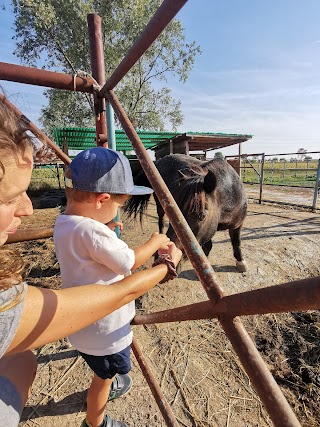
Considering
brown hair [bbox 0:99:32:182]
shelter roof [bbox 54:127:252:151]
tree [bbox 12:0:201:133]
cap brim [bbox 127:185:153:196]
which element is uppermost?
tree [bbox 12:0:201:133]

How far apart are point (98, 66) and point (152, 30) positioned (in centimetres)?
84

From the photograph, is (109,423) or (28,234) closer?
(109,423)

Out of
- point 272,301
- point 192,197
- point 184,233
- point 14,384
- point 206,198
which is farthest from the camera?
point 206,198

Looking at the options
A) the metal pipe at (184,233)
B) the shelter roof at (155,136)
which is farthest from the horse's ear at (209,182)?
the shelter roof at (155,136)

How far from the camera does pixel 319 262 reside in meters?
3.75

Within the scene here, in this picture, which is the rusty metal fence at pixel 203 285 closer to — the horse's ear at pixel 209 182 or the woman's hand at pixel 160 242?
the woman's hand at pixel 160 242

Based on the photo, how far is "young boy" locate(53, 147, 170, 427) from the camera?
1094mm

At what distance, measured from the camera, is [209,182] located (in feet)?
8.50

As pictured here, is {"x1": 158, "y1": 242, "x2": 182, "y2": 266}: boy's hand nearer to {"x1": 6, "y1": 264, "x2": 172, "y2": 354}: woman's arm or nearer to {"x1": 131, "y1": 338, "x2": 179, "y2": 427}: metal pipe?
{"x1": 6, "y1": 264, "x2": 172, "y2": 354}: woman's arm

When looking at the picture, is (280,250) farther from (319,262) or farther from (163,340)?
(163,340)

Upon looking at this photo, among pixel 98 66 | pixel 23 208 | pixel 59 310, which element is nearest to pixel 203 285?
pixel 59 310

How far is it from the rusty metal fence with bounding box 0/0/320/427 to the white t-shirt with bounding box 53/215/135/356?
189mm

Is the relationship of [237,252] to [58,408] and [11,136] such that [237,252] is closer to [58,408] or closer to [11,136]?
[58,408]

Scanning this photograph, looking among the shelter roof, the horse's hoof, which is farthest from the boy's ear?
the shelter roof
